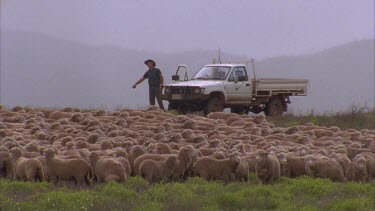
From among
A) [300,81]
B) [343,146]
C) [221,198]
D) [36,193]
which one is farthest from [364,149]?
[300,81]

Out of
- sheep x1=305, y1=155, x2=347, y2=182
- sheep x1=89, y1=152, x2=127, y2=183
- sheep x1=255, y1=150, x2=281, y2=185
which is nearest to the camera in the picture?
sheep x1=89, y1=152, x2=127, y2=183

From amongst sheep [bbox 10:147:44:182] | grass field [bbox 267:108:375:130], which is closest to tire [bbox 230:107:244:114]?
grass field [bbox 267:108:375:130]

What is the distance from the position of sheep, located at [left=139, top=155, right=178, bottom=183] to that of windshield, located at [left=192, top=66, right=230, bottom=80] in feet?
60.1

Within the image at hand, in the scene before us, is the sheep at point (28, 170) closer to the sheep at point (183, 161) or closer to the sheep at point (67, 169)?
the sheep at point (67, 169)

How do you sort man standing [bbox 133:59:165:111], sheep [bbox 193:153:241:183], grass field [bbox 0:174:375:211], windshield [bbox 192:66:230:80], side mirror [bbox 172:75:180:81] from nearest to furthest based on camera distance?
grass field [bbox 0:174:375:211] → sheep [bbox 193:153:241:183] → man standing [bbox 133:59:165:111] → windshield [bbox 192:66:230:80] → side mirror [bbox 172:75:180:81]

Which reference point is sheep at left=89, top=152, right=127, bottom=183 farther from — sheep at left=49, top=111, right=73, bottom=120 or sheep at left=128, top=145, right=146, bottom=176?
sheep at left=49, top=111, right=73, bottom=120

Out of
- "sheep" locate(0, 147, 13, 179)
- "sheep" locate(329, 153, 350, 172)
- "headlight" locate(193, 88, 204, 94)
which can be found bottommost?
"sheep" locate(329, 153, 350, 172)

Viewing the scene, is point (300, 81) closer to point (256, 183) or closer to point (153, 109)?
point (153, 109)

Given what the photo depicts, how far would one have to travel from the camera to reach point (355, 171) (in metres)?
18.2

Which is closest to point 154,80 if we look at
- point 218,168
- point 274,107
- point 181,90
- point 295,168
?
point 181,90

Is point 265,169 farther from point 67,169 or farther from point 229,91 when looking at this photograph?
point 229,91

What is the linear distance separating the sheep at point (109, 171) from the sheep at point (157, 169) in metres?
0.53

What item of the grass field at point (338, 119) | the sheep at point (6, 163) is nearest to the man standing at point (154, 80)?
the grass field at point (338, 119)

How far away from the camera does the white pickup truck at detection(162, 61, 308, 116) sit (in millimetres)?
34281
